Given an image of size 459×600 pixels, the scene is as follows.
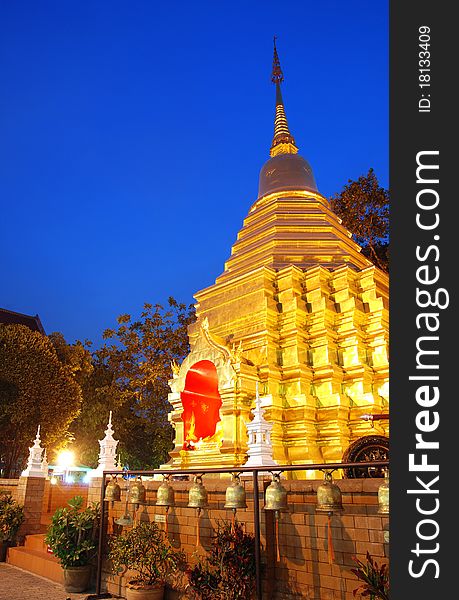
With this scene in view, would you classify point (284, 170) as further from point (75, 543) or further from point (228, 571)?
point (228, 571)

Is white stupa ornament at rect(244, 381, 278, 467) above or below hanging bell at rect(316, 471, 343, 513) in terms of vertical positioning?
above

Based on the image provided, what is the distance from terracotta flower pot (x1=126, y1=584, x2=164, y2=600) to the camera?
A: 719cm

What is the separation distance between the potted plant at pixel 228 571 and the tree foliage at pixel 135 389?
18.1 meters

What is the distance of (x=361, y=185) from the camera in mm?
26672

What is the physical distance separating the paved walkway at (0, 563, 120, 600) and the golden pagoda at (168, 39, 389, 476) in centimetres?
423

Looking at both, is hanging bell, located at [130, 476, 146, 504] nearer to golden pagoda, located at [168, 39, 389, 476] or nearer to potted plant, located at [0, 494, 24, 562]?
golden pagoda, located at [168, 39, 389, 476]

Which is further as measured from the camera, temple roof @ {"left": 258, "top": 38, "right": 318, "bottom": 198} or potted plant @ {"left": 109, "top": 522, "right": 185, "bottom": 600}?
temple roof @ {"left": 258, "top": 38, "right": 318, "bottom": 198}

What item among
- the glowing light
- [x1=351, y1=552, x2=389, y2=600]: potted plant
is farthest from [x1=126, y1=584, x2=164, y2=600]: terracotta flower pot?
the glowing light

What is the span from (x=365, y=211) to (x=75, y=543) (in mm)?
22211

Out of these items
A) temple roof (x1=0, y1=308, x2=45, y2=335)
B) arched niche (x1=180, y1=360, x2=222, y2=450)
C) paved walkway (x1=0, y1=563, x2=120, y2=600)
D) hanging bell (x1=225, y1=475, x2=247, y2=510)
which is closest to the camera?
hanging bell (x1=225, y1=475, x2=247, y2=510)

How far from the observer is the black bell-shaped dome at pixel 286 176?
63.0 ft

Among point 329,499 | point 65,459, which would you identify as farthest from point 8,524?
point 65,459

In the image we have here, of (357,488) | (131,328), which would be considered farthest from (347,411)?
(131,328)

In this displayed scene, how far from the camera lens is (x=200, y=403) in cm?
1424
